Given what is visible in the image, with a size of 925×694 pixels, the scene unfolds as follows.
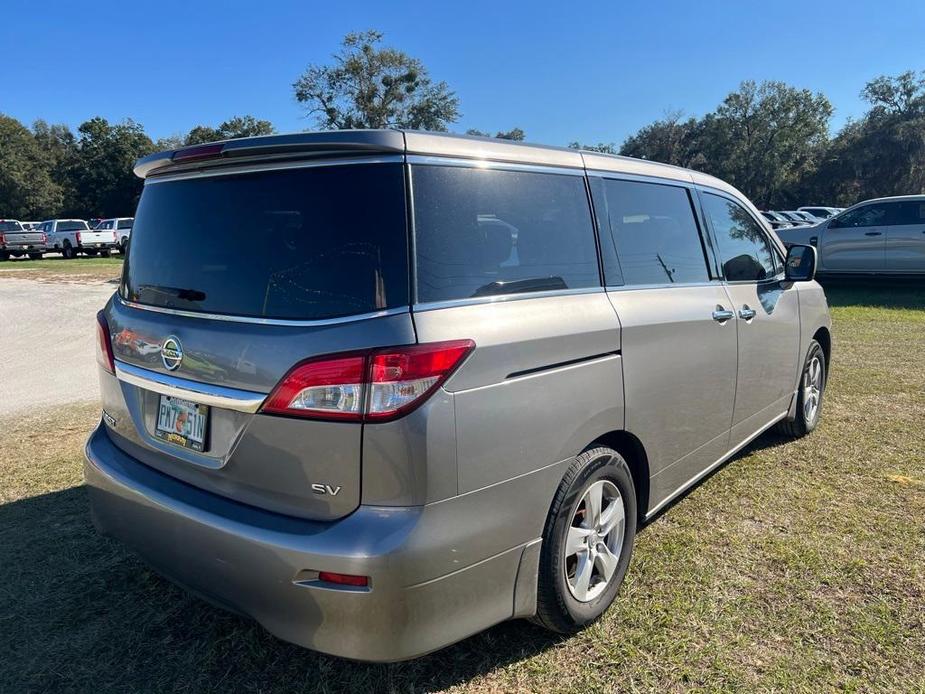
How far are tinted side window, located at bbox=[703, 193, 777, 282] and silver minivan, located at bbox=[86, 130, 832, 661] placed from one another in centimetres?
108

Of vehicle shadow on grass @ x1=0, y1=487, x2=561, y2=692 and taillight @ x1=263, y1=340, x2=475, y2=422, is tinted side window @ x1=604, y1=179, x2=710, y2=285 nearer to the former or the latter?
taillight @ x1=263, y1=340, x2=475, y2=422

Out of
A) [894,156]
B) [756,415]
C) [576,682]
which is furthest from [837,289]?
[894,156]

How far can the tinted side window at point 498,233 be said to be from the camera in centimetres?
219

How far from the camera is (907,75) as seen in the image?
46281mm

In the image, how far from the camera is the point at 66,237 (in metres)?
32.2

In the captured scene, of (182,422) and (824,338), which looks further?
(824,338)

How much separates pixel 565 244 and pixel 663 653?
169 centimetres

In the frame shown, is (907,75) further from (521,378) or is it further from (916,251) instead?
(521,378)

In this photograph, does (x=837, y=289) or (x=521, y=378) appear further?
(x=837, y=289)

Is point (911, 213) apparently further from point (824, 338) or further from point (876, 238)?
point (824, 338)

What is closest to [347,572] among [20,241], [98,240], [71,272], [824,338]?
[824,338]

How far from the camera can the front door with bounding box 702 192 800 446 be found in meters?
3.90

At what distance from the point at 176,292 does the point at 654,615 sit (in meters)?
2.39

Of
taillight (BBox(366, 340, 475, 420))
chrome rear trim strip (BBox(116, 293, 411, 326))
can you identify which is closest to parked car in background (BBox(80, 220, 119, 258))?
chrome rear trim strip (BBox(116, 293, 411, 326))
